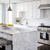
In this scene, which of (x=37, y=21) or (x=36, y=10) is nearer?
(x=36, y=10)

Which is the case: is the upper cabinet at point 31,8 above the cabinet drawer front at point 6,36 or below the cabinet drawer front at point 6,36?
above

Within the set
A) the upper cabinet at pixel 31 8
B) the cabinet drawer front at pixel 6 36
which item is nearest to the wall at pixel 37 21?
the upper cabinet at pixel 31 8

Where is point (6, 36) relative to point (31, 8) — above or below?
below

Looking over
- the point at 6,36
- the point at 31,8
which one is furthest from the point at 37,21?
the point at 6,36

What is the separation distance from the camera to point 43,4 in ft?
19.1

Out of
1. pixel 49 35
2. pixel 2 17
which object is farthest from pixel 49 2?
pixel 2 17

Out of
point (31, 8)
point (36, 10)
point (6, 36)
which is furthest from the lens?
point (31, 8)

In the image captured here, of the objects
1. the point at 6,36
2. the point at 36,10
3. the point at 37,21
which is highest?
the point at 36,10

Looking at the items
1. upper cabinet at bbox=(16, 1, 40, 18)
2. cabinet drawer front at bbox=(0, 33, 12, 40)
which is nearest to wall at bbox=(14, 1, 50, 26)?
upper cabinet at bbox=(16, 1, 40, 18)

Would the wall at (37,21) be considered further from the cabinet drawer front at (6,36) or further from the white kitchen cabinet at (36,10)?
the cabinet drawer front at (6,36)

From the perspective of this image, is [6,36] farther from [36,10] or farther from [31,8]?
[31,8]

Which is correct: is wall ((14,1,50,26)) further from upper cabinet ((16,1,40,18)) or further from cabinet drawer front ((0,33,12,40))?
cabinet drawer front ((0,33,12,40))

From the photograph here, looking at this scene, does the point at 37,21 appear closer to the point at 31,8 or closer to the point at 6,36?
the point at 31,8

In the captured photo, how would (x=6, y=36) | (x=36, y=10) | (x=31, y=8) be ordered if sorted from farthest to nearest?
(x=31, y=8)
(x=36, y=10)
(x=6, y=36)
